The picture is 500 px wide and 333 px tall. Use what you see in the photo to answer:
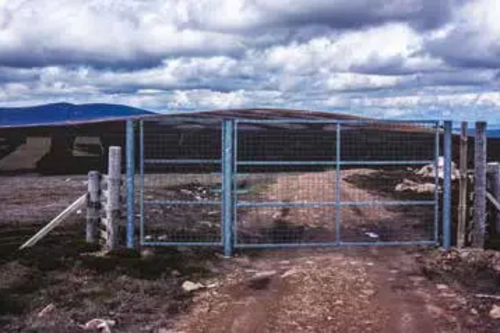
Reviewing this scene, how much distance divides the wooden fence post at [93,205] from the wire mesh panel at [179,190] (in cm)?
69

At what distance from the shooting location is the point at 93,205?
10469mm

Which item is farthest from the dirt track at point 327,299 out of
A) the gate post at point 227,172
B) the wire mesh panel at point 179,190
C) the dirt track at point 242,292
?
the wire mesh panel at point 179,190

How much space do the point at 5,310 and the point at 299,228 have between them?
6.32 meters

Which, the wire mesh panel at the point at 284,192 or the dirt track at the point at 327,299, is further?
the wire mesh panel at the point at 284,192

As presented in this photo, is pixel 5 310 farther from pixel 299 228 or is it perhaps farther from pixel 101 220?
pixel 299 228

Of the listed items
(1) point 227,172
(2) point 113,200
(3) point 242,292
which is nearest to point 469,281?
(3) point 242,292

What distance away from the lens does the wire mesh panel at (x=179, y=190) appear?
1030cm

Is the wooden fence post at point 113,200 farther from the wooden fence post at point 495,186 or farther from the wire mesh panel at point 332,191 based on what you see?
the wooden fence post at point 495,186

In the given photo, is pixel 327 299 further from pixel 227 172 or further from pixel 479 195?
pixel 479 195

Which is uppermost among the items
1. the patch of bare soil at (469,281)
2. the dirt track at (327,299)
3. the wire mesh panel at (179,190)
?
the wire mesh panel at (179,190)

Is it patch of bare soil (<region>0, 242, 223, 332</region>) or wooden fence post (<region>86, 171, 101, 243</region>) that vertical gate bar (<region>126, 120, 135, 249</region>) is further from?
wooden fence post (<region>86, 171, 101, 243</region>)

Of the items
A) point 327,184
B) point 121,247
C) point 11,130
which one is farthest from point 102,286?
point 11,130

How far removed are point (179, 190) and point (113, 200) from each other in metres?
6.80

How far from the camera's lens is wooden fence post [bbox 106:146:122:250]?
33.0 feet
